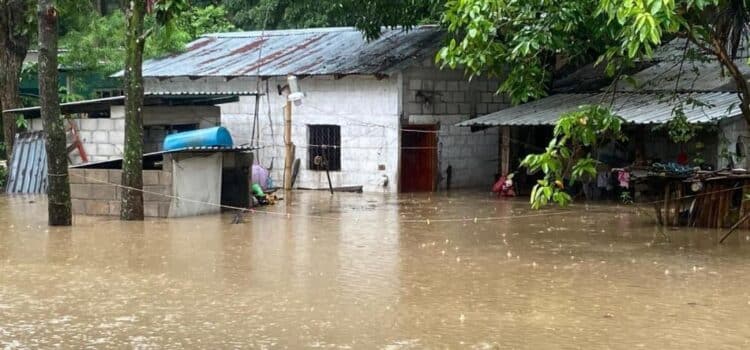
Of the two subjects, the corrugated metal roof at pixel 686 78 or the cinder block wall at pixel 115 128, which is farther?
the cinder block wall at pixel 115 128

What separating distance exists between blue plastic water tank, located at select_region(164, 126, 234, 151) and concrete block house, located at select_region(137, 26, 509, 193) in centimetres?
466

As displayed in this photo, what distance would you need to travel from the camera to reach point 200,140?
1988 centimetres

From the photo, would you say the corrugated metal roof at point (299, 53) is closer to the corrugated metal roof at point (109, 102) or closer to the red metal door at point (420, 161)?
the red metal door at point (420, 161)

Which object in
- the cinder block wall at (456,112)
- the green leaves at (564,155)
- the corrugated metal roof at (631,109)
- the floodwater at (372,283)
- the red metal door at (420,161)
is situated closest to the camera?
the floodwater at (372,283)

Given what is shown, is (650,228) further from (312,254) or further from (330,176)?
(330,176)

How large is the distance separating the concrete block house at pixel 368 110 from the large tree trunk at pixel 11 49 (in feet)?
16.4

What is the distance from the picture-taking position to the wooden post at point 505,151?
76.1 ft

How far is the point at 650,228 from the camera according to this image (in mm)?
16516

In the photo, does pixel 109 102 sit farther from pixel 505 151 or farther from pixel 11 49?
pixel 505 151

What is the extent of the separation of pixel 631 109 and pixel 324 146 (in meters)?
7.64

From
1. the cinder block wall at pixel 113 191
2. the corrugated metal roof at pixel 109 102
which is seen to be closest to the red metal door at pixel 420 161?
the corrugated metal roof at pixel 109 102

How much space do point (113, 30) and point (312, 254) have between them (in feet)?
50.4

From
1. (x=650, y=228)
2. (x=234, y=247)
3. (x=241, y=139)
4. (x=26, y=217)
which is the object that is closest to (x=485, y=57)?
(x=234, y=247)

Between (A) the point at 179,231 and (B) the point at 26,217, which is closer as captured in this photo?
(A) the point at 179,231
